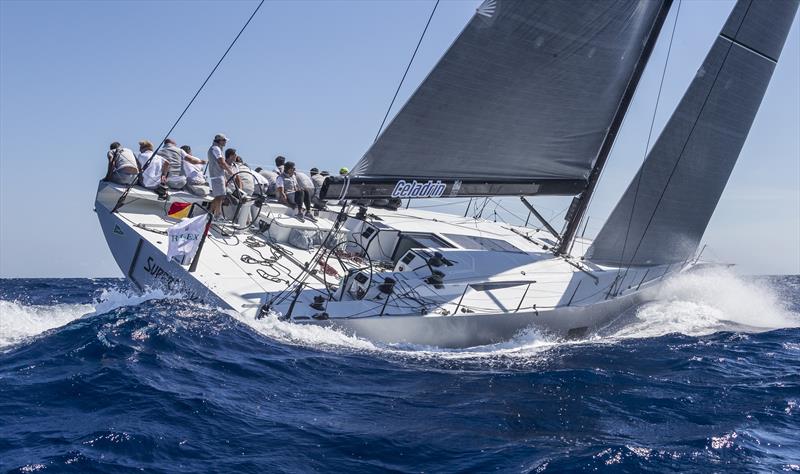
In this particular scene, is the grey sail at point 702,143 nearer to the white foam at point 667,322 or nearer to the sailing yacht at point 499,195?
the sailing yacht at point 499,195

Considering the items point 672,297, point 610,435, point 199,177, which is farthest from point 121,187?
point 672,297

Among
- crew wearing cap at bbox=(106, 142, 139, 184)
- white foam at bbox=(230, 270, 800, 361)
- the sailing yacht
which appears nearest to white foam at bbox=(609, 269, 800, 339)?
white foam at bbox=(230, 270, 800, 361)

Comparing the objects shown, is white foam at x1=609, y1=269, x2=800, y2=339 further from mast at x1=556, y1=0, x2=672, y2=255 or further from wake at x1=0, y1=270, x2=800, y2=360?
mast at x1=556, y1=0, x2=672, y2=255

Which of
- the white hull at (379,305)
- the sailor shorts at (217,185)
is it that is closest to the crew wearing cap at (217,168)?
the sailor shorts at (217,185)

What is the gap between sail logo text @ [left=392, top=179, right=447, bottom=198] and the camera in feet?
27.9

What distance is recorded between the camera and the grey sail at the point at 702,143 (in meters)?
10.8

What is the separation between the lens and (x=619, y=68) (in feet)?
33.6

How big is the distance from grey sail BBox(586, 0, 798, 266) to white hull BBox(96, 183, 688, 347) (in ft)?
3.49

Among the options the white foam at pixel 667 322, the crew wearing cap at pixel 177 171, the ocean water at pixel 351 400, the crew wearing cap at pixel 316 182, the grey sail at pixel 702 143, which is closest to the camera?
the ocean water at pixel 351 400

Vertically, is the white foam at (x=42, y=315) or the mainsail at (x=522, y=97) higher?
the mainsail at (x=522, y=97)

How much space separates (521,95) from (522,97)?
41 millimetres

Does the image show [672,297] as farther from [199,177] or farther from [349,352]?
[199,177]

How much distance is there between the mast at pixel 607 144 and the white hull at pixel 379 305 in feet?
3.51

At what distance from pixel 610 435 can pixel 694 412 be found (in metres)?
1.21
